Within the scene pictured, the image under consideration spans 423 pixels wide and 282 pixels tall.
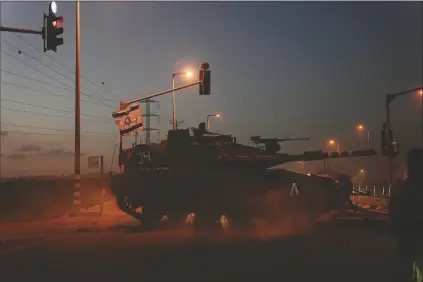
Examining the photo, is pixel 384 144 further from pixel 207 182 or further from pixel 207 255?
pixel 207 255

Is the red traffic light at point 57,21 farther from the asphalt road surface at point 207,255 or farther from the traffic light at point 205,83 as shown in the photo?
the traffic light at point 205,83

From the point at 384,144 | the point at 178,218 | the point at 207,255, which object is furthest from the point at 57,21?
the point at 384,144

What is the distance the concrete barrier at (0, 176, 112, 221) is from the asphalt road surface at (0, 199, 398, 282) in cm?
1091

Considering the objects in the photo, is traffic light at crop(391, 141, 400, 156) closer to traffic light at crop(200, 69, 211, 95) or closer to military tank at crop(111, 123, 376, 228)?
military tank at crop(111, 123, 376, 228)

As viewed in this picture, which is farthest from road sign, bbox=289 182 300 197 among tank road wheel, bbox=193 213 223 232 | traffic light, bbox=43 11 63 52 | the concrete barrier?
the concrete barrier

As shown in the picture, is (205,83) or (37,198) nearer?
(205,83)

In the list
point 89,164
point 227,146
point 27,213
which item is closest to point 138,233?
point 227,146

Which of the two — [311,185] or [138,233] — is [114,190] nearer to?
[138,233]

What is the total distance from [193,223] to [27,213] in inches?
510

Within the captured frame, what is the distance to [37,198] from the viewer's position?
30281 millimetres

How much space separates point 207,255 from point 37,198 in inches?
851

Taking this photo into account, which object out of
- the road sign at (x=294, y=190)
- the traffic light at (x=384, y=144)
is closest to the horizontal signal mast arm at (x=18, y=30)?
the road sign at (x=294, y=190)

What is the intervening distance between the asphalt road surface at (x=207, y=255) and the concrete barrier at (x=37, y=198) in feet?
35.8

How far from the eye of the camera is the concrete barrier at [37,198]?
2743cm
